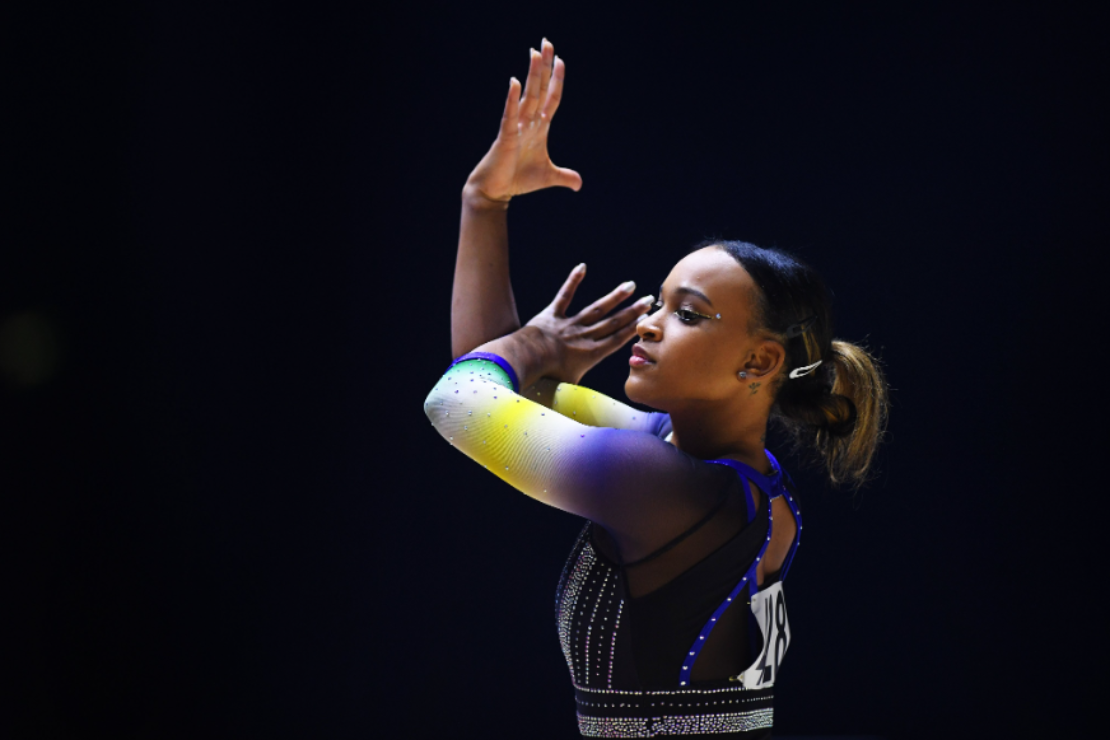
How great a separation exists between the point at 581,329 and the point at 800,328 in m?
0.41

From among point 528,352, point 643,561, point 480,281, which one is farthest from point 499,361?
point 643,561

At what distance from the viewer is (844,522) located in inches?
106

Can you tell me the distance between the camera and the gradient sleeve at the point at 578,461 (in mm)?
1177

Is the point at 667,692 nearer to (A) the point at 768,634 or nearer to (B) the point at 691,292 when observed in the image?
(A) the point at 768,634

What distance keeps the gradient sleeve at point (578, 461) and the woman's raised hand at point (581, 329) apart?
0.34 metres

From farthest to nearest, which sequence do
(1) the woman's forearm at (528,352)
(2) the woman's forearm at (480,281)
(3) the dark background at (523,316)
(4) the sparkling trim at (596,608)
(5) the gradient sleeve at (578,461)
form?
(3) the dark background at (523,316) < (2) the woman's forearm at (480,281) < (1) the woman's forearm at (528,352) < (4) the sparkling trim at (596,608) < (5) the gradient sleeve at (578,461)

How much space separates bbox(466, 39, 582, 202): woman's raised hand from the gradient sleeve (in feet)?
1.50

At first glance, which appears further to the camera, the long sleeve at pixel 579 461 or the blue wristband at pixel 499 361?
the blue wristband at pixel 499 361

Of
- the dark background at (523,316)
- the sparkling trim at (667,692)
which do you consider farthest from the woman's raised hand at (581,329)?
Result: the dark background at (523,316)

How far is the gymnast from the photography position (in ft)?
3.96

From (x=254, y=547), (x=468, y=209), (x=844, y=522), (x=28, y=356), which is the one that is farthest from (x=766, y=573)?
(x=28, y=356)

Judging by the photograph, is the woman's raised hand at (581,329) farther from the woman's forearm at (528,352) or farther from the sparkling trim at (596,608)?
the sparkling trim at (596,608)

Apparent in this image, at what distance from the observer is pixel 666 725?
1267 mm

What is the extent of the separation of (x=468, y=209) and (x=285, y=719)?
1719 millimetres
